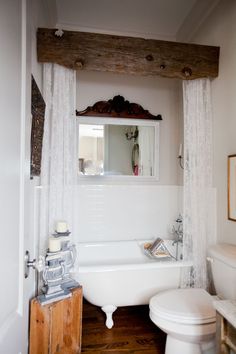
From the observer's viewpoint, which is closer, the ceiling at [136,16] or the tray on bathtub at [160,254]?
the ceiling at [136,16]

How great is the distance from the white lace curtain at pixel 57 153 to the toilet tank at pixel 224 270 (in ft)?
3.65

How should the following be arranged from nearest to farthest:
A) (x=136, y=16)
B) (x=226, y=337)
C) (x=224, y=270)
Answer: (x=226, y=337) → (x=224, y=270) → (x=136, y=16)

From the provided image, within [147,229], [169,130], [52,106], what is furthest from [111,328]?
[169,130]

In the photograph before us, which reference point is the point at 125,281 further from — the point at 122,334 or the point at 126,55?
the point at 126,55

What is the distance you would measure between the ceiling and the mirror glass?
1.06 m

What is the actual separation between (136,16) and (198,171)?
5.86 ft

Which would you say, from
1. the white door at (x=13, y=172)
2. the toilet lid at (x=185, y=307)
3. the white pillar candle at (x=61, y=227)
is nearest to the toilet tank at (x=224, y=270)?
the toilet lid at (x=185, y=307)

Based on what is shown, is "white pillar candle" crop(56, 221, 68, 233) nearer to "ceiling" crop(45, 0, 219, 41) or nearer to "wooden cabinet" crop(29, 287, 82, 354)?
"wooden cabinet" crop(29, 287, 82, 354)

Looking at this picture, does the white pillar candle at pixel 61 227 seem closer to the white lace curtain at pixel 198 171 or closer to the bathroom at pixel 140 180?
the bathroom at pixel 140 180

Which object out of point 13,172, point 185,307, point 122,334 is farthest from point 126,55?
point 122,334

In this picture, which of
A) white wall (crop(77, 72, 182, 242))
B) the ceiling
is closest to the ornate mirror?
white wall (crop(77, 72, 182, 242))

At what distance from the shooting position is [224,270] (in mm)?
1628

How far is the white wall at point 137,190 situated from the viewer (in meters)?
2.79

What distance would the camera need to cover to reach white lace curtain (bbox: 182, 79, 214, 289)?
2.12 m
